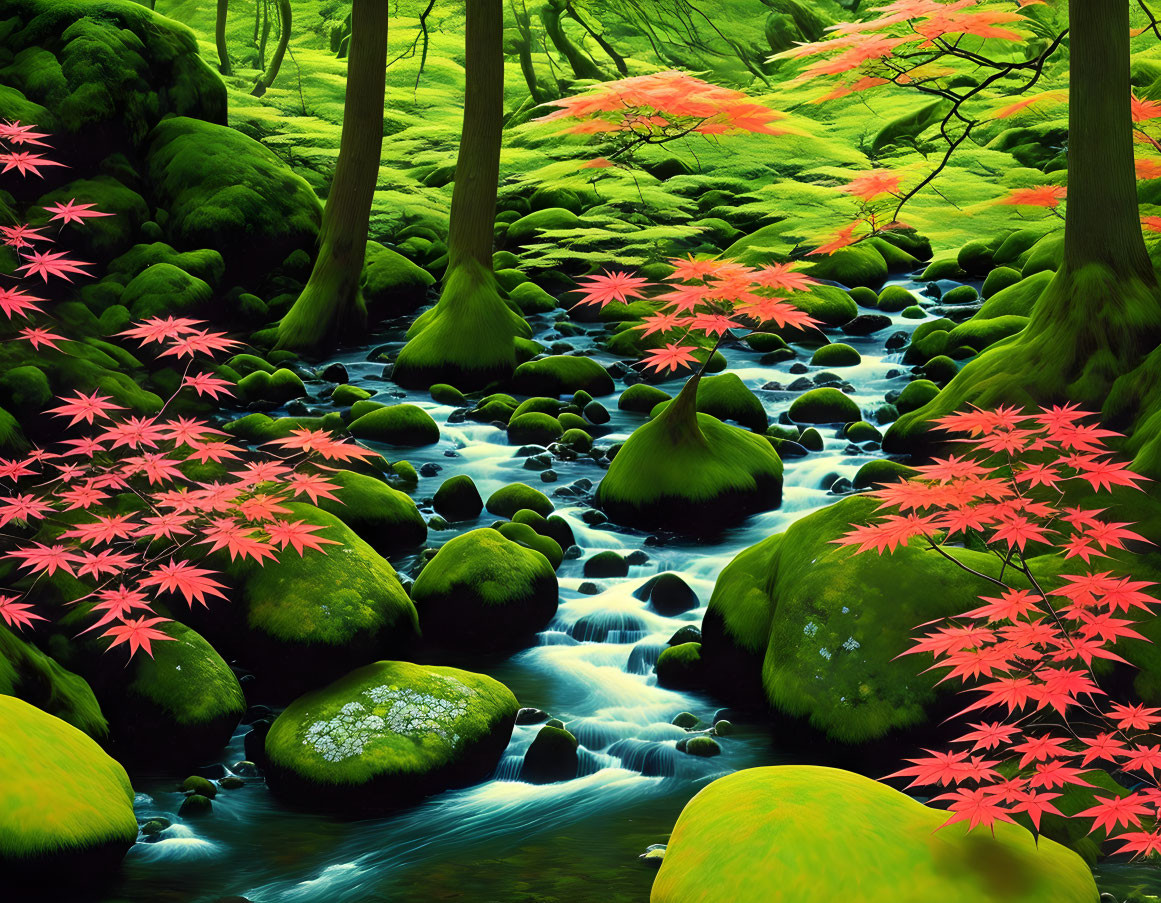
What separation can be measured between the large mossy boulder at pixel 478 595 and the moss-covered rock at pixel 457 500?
62.4 inches

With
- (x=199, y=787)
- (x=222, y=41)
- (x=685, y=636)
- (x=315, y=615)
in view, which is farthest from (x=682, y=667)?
(x=222, y=41)

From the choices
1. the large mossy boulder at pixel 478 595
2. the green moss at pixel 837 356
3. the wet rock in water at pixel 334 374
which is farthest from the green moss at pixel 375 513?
the green moss at pixel 837 356

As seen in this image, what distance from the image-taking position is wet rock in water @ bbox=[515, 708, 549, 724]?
18.0ft

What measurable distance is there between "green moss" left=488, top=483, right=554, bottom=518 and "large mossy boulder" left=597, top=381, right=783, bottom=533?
0.48 metres

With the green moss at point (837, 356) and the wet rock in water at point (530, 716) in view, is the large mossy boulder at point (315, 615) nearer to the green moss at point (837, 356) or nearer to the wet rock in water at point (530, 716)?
the wet rock in water at point (530, 716)

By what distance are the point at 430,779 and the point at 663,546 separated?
3.14 metres

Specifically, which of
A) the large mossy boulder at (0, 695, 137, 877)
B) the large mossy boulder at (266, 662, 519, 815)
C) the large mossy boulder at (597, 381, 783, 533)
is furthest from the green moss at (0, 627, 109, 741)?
the large mossy boulder at (597, 381, 783, 533)

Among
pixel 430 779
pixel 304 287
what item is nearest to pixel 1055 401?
pixel 430 779

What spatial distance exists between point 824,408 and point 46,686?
707 cm

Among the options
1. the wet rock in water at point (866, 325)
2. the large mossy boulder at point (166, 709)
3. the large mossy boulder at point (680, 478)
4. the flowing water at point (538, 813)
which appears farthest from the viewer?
the wet rock in water at point (866, 325)

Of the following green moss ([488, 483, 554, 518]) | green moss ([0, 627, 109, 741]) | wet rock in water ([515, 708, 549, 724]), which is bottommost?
wet rock in water ([515, 708, 549, 724])

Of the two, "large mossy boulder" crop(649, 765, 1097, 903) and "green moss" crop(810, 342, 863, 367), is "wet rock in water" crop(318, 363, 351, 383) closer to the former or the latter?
"green moss" crop(810, 342, 863, 367)

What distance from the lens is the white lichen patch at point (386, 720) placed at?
15.6 feet

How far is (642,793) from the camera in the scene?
497 cm
